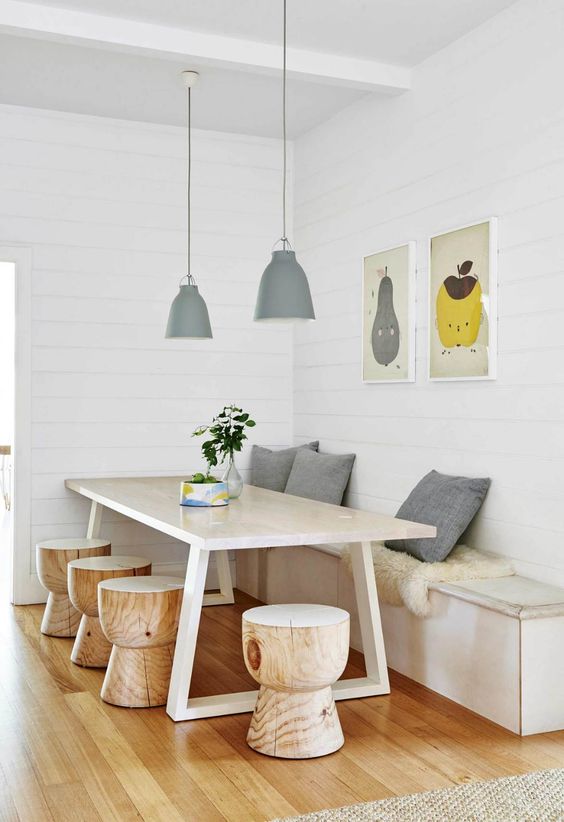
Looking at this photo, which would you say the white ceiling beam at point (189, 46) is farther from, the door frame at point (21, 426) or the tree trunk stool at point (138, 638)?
the tree trunk stool at point (138, 638)

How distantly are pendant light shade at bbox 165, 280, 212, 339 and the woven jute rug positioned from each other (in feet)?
8.26

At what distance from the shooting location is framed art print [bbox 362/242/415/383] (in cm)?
444

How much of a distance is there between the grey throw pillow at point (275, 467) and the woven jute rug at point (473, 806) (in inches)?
112

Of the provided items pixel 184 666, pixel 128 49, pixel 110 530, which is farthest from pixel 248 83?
pixel 184 666

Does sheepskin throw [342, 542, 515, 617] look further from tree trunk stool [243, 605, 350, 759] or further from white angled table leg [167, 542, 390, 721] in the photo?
tree trunk stool [243, 605, 350, 759]

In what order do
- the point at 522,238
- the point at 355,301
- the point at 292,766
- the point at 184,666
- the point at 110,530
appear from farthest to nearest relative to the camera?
the point at 110,530 → the point at 355,301 → the point at 522,238 → the point at 184,666 → the point at 292,766

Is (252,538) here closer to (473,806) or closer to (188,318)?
(473,806)

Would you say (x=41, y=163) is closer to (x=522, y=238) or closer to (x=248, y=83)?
(x=248, y=83)

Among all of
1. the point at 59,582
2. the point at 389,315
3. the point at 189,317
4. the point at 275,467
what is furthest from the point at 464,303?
the point at 59,582

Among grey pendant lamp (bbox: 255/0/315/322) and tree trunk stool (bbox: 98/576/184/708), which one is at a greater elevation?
grey pendant lamp (bbox: 255/0/315/322)

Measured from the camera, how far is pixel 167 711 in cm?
329

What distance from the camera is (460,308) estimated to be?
4.04 meters

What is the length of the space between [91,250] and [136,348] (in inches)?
24.7

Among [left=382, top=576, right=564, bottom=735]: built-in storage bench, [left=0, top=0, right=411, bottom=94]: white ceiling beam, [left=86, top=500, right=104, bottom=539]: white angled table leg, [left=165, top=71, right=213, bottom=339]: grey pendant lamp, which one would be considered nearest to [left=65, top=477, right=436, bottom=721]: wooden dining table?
[left=382, top=576, right=564, bottom=735]: built-in storage bench
